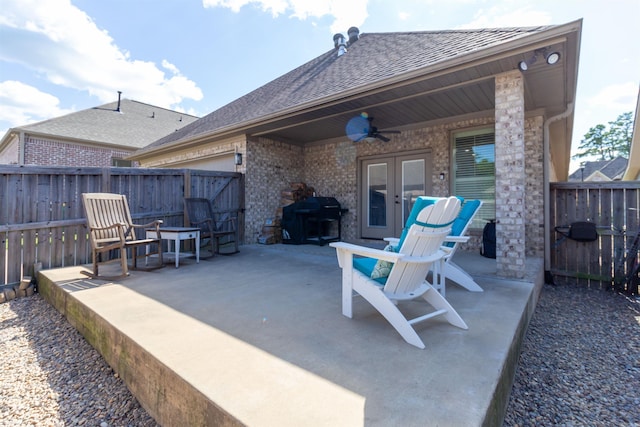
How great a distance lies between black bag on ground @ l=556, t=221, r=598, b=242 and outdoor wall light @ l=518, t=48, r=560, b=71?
256 cm

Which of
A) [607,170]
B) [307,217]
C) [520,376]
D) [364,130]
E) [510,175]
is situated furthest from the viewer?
[607,170]

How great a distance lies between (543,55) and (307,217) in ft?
15.3

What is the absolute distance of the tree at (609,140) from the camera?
91.0 feet

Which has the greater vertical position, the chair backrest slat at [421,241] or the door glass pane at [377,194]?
the door glass pane at [377,194]

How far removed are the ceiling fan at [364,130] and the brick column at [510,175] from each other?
2.48 meters

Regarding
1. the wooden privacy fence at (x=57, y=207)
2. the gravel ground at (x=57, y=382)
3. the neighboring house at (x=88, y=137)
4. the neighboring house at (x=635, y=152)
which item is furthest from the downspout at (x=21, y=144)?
the neighboring house at (x=635, y=152)

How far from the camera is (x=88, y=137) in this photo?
39.5ft

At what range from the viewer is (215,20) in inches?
319

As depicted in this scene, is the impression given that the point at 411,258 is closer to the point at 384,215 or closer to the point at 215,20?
the point at 384,215

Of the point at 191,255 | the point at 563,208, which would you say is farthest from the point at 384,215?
the point at 191,255

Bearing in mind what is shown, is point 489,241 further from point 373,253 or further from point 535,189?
point 373,253

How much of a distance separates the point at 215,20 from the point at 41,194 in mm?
6484

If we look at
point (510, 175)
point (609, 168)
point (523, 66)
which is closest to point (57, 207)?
point (510, 175)

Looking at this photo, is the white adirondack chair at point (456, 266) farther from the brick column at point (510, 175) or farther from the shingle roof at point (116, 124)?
the shingle roof at point (116, 124)
